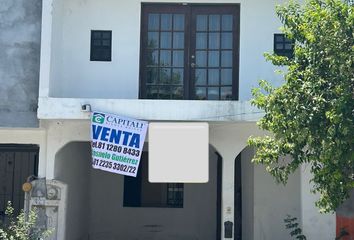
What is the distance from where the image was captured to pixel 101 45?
11.6 m

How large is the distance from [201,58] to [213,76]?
0.47 meters

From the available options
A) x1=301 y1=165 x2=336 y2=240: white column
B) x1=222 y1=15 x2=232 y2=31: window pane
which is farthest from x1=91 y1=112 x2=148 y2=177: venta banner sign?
x1=301 y1=165 x2=336 y2=240: white column

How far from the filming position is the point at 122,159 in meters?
10.3

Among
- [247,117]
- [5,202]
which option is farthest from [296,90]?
[5,202]

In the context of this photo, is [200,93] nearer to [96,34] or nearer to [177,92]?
[177,92]

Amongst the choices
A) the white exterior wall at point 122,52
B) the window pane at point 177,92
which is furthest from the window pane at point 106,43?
the window pane at point 177,92

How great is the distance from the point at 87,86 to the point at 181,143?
9.16 ft

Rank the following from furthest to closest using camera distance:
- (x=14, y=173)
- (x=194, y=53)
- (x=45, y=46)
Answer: (x=14, y=173) < (x=194, y=53) < (x=45, y=46)

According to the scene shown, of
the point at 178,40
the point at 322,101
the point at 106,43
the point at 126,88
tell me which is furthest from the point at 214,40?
the point at 322,101

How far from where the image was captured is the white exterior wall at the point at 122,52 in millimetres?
11469

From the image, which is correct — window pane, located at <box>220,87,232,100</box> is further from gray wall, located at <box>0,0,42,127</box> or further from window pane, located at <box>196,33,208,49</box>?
gray wall, located at <box>0,0,42,127</box>

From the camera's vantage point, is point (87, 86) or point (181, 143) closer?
point (181, 143)

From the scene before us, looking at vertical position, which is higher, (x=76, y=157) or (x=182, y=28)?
(x=182, y=28)

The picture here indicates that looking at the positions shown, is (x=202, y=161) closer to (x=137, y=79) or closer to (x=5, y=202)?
(x=137, y=79)
